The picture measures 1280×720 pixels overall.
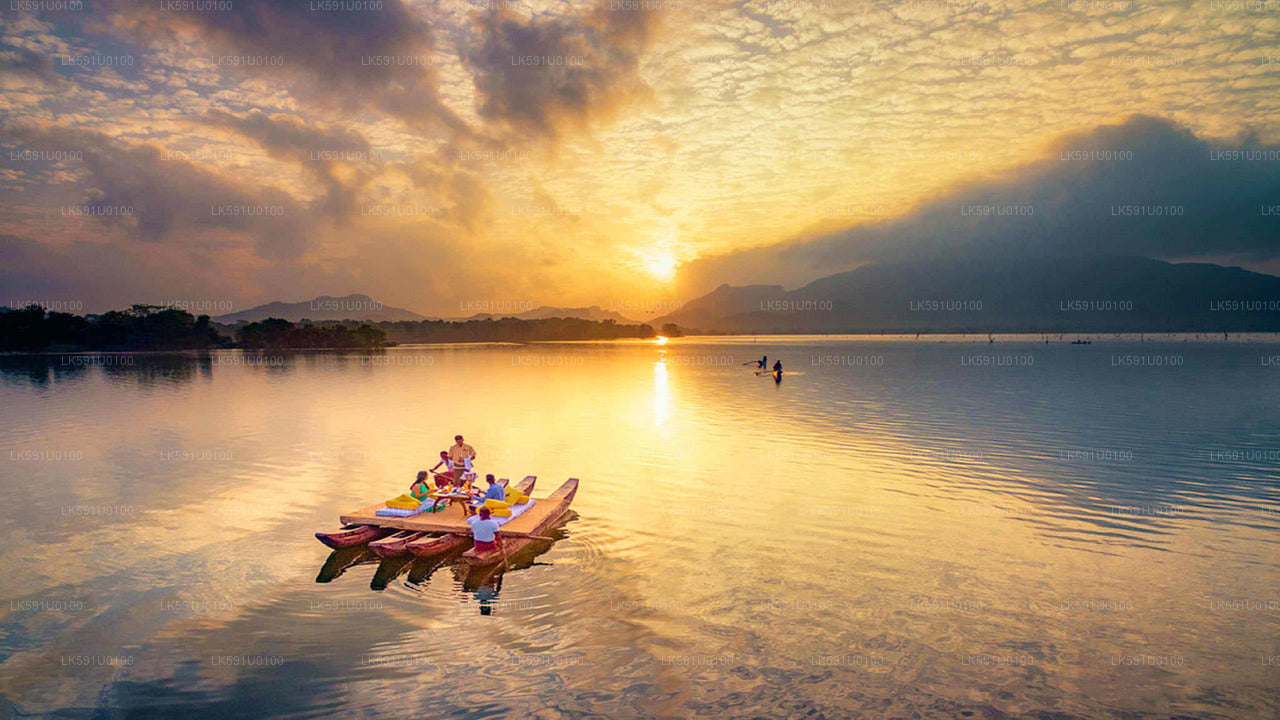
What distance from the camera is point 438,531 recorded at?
782 inches

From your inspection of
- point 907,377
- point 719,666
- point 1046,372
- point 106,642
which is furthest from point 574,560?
point 1046,372

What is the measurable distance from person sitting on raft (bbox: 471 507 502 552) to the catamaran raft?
16cm

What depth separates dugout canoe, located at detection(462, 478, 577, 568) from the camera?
17875 millimetres

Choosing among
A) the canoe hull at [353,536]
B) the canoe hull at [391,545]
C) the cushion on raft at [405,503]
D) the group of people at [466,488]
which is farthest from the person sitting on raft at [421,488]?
the canoe hull at [391,545]

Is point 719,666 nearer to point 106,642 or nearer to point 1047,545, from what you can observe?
point 1047,545

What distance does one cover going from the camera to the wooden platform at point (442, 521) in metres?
19.7

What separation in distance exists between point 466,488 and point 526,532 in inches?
152

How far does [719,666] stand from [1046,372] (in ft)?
320

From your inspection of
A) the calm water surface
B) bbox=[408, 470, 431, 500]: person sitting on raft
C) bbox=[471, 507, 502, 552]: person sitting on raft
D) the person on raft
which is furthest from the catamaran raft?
the person on raft

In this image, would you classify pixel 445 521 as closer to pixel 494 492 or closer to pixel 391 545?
pixel 494 492

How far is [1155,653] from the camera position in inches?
504

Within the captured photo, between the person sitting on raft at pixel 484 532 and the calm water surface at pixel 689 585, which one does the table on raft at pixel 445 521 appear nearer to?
the person sitting on raft at pixel 484 532

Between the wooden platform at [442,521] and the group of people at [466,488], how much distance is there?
71 cm

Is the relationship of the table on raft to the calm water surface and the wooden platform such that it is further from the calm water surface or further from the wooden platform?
the calm water surface
